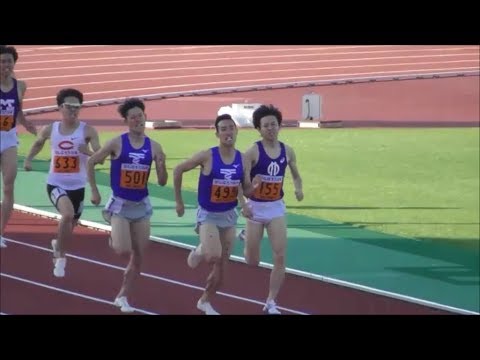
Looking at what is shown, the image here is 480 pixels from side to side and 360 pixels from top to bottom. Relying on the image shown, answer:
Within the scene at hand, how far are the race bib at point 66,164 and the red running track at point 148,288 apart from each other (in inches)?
52.7

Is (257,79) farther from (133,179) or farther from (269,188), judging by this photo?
(133,179)

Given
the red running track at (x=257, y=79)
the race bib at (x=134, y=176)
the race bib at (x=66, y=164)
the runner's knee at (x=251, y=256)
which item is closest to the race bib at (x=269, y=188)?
the runner's knee at (x=251, y=256)

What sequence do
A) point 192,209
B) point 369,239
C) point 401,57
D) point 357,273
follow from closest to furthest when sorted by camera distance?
point 357,273, point 369,239, point 192,209, point 401,57

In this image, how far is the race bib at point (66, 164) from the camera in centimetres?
960

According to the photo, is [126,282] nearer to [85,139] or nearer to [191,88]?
[85,139]

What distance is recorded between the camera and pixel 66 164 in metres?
9.68

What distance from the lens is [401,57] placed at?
2914cm

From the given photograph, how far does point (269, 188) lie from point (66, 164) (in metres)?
1.68

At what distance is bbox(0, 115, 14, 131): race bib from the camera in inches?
376

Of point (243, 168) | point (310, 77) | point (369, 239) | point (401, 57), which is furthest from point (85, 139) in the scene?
point (401, 57)

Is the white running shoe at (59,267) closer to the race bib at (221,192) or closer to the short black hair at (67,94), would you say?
the short black hair at (67,94)

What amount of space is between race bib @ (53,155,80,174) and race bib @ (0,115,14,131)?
0.46 m

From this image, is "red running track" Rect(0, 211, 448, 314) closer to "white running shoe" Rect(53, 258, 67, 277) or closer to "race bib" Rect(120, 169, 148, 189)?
"white running shoe" Rect(53, 258, 67, 277)

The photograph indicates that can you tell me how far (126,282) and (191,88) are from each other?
1581 centimetres
